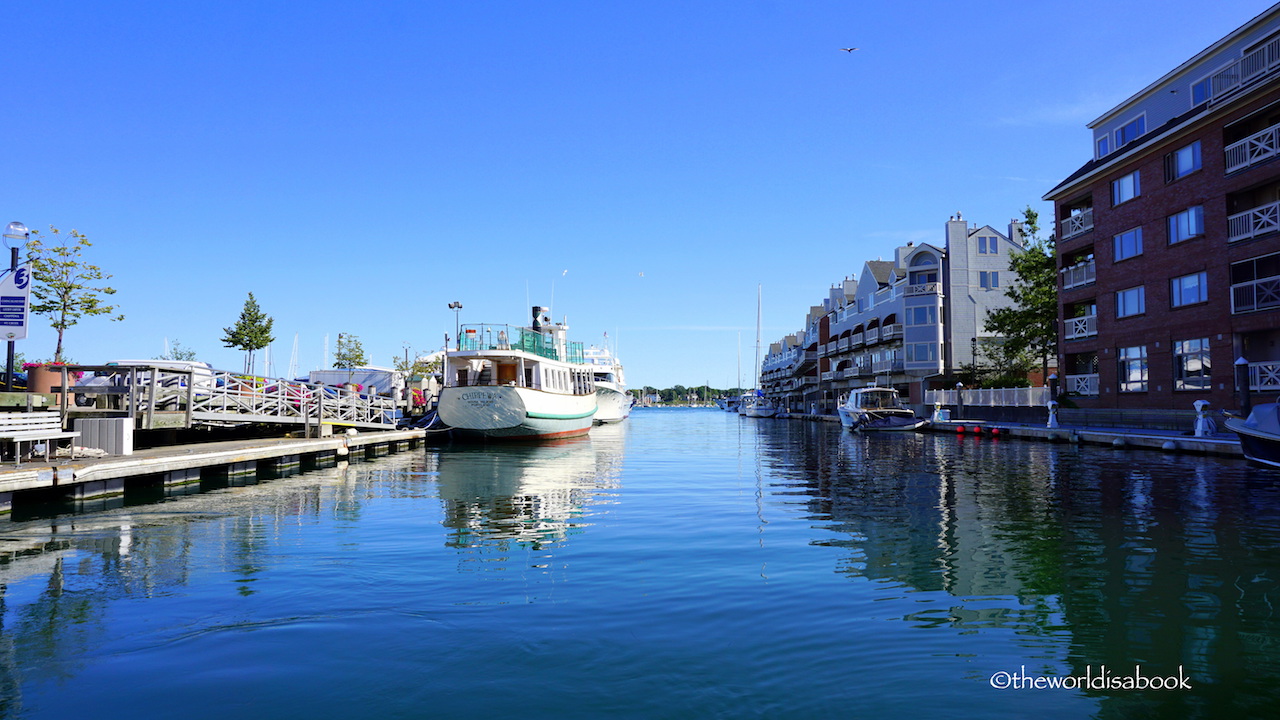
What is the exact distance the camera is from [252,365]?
176 feet

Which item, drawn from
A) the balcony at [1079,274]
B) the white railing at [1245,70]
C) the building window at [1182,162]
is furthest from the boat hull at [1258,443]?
the balcony at [1079,274]

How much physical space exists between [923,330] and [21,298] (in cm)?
5994

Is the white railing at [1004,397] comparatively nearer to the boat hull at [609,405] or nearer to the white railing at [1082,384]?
the white railing at [1082,384]

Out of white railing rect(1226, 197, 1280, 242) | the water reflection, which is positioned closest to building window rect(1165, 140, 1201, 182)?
white railing rect(1226, 197, 1280, 242)

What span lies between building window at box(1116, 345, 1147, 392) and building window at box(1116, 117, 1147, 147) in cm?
975

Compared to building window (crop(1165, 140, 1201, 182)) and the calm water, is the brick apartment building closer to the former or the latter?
building window (crop(1165, 140, 1201, 182))

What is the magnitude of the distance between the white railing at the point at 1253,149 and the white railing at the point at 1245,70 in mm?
2072

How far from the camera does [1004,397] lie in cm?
4497

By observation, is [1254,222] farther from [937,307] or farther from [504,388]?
[937,307]

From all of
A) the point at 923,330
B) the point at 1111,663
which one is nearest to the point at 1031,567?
the point at 1111,663

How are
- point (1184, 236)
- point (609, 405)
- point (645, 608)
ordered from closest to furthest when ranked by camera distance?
point (645, 608), point (1184, 236), point (609, 405)

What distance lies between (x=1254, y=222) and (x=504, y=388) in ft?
99.7

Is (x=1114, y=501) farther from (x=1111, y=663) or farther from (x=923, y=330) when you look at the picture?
(x=923, y=330)

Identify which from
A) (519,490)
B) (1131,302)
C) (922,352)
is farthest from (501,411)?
(922,352)
